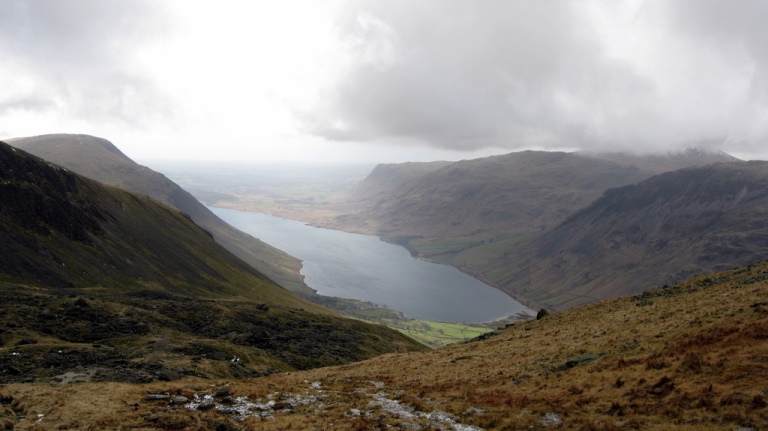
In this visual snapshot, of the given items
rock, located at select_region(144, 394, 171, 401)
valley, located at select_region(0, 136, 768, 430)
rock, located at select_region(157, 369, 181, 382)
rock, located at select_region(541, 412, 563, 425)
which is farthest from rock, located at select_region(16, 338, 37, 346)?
rock, located at select_region(541, 412, 563, 425)

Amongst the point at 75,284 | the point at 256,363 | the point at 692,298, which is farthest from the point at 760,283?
the point at 75,284

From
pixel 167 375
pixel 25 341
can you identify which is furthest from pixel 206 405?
pixel 25 341

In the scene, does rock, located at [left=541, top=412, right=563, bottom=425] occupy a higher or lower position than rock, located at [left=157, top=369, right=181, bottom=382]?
higher

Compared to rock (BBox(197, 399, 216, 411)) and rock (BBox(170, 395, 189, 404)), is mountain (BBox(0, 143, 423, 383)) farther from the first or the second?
rock (BBox(197, 399, 216, 411))

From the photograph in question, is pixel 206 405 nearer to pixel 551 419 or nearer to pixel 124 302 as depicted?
pixel 551 419

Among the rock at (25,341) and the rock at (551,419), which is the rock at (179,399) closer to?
the rock at (551,419)

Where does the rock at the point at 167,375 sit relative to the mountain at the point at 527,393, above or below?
below

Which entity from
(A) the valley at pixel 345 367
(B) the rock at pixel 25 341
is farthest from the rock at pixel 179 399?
(B) the rock at pixel 25 341
